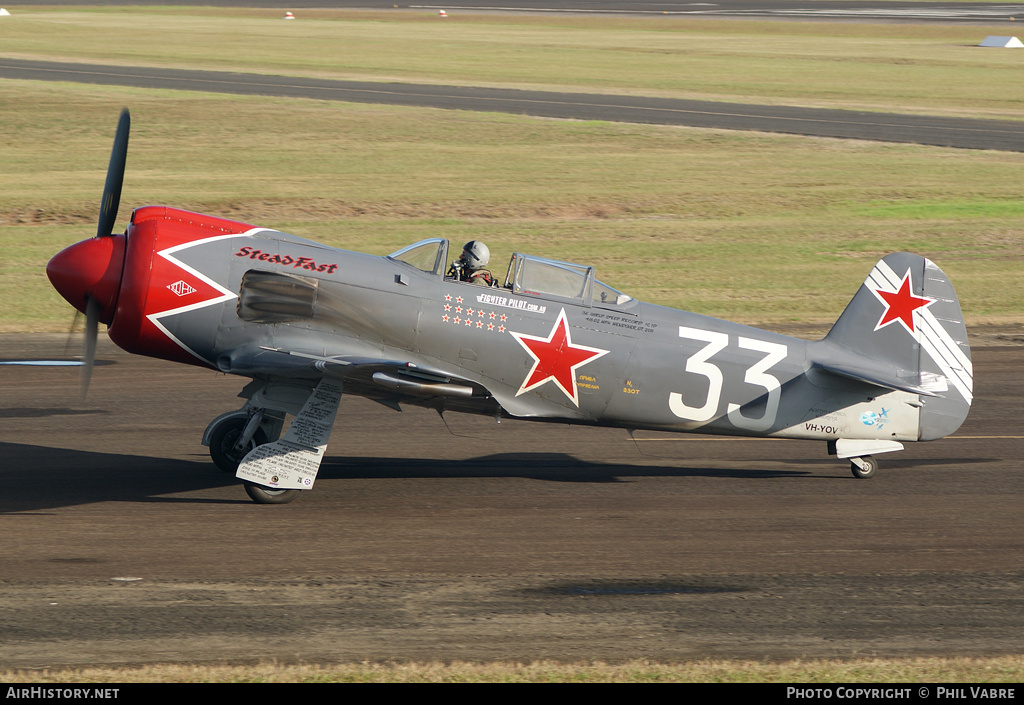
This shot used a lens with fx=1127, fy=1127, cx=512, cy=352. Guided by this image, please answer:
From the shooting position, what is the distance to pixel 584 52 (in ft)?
210

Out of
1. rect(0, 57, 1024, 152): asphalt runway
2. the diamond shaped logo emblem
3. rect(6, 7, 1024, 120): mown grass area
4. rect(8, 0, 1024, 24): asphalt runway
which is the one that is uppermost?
rect(8, 0, 1024, 24): asphalt runway

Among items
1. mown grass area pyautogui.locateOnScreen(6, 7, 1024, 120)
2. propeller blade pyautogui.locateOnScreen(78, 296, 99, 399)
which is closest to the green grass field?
mown grass area pyautogui.locateOnScreen(6, 7, 1024, 120)

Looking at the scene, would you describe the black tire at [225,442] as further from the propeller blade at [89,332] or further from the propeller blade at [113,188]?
the propeller blade at [113,188]

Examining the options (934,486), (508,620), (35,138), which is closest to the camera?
(508,620)

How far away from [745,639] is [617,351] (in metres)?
4.10

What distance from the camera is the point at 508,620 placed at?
28.2ft

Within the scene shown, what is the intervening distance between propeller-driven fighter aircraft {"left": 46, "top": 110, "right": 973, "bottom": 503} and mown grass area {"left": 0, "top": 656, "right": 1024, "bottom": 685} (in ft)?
11.1

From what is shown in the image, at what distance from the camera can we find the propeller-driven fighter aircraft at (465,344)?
35.7 ft

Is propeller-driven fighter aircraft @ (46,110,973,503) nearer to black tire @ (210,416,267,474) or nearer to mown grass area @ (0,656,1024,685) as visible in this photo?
black tire @ (210,416,267,474)

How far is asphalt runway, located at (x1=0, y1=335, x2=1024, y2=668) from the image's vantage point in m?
8.25

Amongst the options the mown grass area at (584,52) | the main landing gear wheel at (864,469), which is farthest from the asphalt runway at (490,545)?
the mown grass area at (584,52)

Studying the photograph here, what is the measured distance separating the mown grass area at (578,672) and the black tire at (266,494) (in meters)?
3.68
